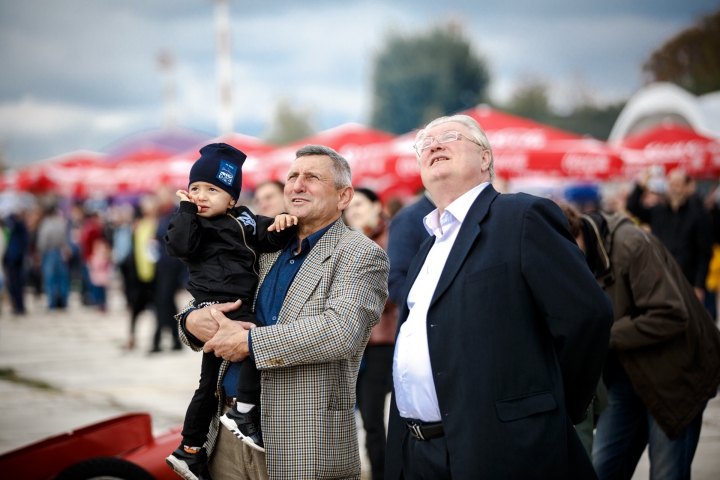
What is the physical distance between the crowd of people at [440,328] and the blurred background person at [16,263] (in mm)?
14233

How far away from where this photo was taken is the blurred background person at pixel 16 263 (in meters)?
15.5

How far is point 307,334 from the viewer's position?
2553 millimetres

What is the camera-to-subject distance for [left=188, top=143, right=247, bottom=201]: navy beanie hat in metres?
2.93

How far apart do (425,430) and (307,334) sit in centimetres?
55

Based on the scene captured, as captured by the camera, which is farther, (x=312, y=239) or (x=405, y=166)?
(x=405, y=166)

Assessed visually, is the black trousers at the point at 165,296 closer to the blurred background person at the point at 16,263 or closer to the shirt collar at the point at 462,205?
the blurred background person at the point at 16,263

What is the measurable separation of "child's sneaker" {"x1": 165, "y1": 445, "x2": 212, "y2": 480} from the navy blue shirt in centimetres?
32

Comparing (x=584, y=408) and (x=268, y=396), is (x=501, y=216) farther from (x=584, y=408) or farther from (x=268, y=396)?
(x=268, y=396)

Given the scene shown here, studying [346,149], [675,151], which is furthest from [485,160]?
[675,151]

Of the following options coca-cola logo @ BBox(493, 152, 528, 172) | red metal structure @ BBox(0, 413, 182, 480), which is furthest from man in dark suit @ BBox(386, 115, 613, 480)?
coca-cola logo @ BBox(493, 152, 528, 172)

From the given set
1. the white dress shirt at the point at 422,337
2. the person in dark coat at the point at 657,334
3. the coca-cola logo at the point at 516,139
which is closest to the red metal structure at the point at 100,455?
the white dress shirt at the point at 422,337

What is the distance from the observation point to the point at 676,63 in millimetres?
49844

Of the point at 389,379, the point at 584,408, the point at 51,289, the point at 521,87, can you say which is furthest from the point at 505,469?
the point at 521,87

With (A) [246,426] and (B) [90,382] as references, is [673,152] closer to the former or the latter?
(B) [90,382]
